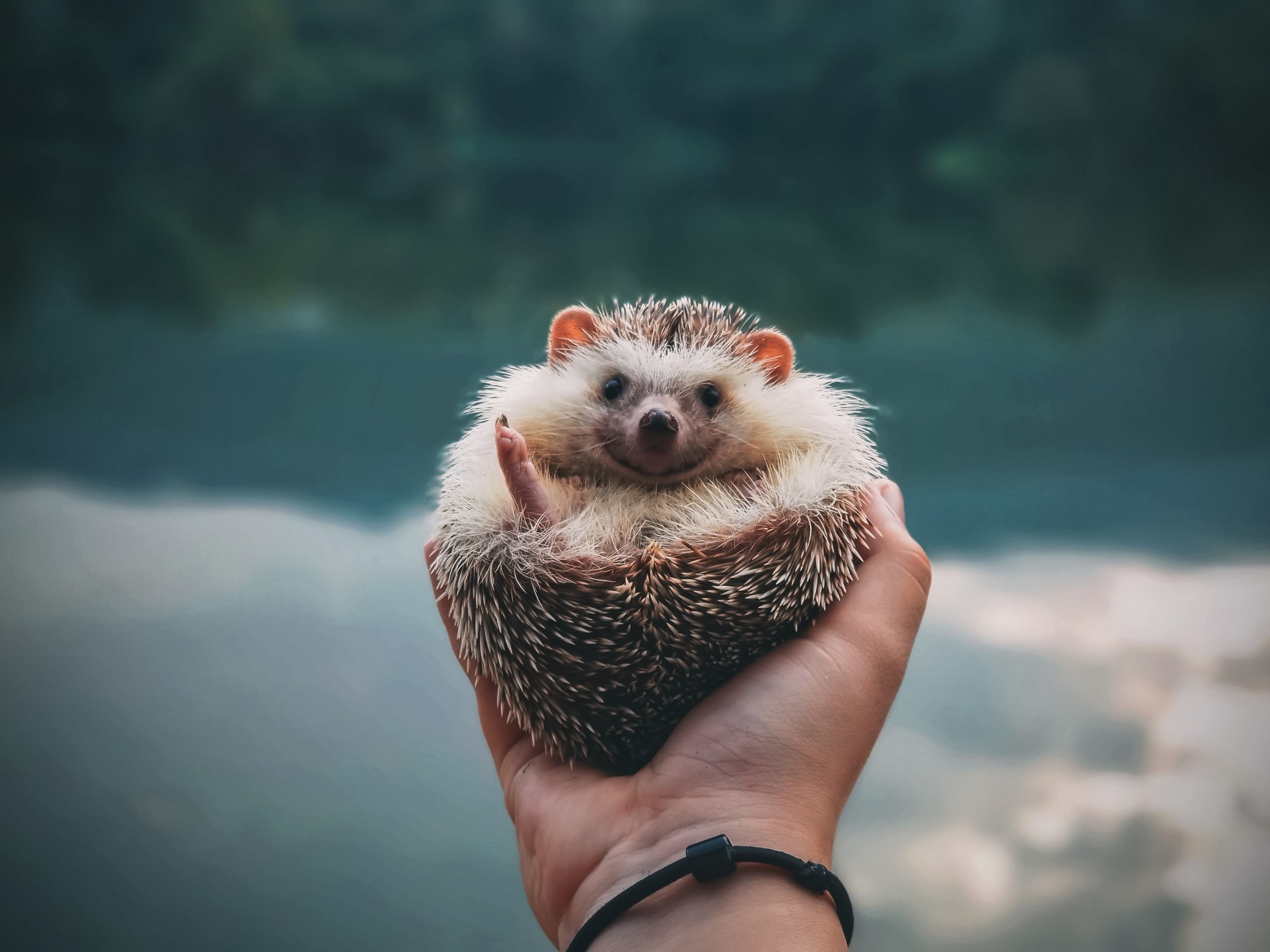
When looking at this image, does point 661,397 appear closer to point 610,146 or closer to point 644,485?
point 644,485

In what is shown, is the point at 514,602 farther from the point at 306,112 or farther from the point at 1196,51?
the point at 1196,51

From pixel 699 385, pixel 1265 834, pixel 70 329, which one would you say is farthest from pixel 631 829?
pixel 70 329

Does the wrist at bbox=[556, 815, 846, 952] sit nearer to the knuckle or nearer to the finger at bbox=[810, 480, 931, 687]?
the finger at bbox=[810, 480, 931, 687]

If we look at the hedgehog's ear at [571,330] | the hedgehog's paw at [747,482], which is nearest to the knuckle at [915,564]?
the hedgehog's paw at [747,482]

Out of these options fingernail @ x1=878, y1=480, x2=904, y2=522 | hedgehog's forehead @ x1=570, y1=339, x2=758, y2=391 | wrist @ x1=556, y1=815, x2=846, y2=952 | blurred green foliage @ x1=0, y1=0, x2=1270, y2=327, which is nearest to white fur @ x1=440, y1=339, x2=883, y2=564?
hedgehog's forehead @ x1=570, y1=339, x2=758, y2=391

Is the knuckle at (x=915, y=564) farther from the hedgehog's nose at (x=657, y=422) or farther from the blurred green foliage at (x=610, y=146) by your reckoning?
the blurred green foliage at (x=610, y=146)

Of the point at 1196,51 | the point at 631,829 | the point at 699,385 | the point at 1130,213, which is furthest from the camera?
the point at 1130,213
